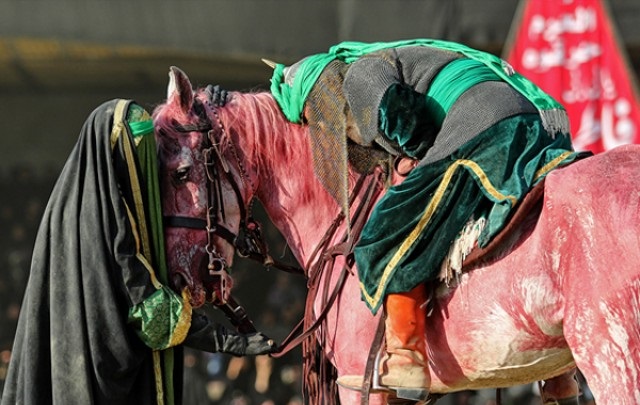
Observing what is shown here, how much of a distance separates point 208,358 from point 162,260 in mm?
5023

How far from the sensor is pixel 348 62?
11.9ft

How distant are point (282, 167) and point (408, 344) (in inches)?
36.0

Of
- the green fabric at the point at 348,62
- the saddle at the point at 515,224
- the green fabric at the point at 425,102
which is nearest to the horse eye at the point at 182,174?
the green fabric at the point at 348,62

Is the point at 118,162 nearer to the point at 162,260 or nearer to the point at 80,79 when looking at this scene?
the point at 162,260

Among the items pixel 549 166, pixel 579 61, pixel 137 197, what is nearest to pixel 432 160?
pixel 549 166

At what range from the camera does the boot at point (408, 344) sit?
3.28 meters

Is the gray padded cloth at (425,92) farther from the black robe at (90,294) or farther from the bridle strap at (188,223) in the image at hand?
the black robe at (90,294)

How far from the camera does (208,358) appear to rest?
28.0 ft

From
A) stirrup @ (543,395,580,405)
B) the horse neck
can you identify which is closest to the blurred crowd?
stirrup @ (543,395,580,405)

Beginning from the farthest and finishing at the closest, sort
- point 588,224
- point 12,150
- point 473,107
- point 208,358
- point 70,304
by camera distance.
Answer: point 12,150
point 208,358
point 70,304
point 473,107
point 588,224

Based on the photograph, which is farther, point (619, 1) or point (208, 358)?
point (208, 358)

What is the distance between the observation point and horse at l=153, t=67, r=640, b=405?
2.75 metres

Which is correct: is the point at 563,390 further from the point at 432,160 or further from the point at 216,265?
the point at 216,265

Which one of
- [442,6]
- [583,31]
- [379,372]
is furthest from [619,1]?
[379,372]
